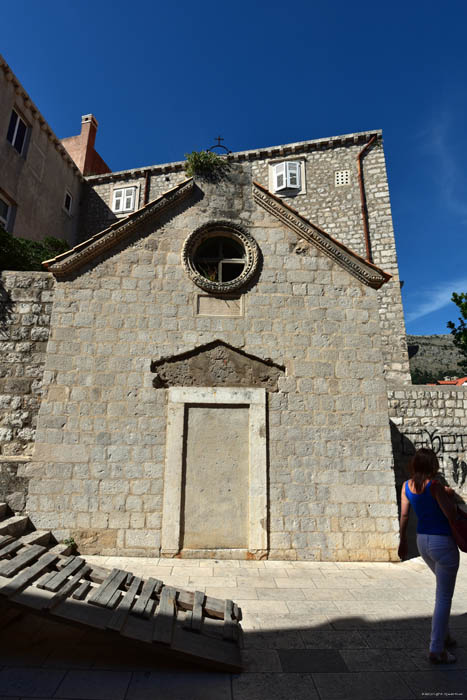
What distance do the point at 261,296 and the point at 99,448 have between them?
378 centimetres

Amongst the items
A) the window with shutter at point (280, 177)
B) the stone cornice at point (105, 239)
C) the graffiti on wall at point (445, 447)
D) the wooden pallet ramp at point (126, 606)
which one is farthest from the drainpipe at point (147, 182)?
the wooden pallet ramp at point (126, 606)

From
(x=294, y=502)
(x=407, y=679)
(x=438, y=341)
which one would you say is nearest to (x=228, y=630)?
(x=407, y=679)

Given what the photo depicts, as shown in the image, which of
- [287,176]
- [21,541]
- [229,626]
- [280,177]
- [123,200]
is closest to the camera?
[229,626]

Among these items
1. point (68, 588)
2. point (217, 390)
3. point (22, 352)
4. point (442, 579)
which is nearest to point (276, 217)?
point (217, 390)

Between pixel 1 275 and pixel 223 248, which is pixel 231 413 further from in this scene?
pixel 1 275

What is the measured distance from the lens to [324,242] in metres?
6.86

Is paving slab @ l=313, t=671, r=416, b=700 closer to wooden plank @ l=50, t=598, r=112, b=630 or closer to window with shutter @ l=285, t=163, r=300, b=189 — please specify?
wooden plank @ l=50, t=598, r=112, b=630

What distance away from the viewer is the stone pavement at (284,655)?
2.60 m

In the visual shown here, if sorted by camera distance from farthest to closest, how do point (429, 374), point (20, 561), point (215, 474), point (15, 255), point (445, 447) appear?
point (429, 374) < point (15, 255) < point (445, 447) < point (215, 474) < point (20, 561)

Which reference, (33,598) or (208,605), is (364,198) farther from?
(33,598)

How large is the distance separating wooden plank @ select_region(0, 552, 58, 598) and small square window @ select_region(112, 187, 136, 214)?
16798 mm

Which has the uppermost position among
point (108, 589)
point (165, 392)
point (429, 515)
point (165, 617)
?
point (165, 392)

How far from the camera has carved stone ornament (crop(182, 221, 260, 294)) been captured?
661 centimetres

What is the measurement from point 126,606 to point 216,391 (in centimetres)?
340
